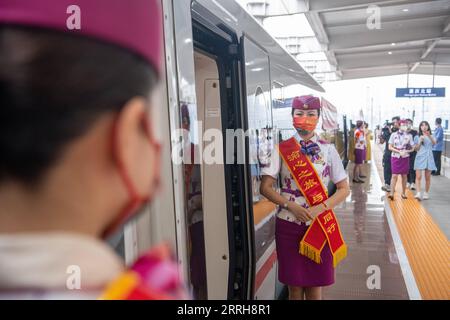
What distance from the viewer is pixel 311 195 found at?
8.03 feet

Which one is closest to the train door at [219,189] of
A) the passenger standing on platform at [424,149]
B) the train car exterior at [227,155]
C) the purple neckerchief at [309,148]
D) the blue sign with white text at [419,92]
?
the train car exterior at [227,155]

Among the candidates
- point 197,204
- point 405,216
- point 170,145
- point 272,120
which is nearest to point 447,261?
point 405,216

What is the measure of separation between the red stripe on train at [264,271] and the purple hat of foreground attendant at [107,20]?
2400 mm

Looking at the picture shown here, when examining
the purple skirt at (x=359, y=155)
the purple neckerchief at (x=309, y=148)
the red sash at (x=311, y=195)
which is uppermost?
the purple neckerchief at (x=309, y=148)

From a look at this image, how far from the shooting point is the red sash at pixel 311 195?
7.95ft

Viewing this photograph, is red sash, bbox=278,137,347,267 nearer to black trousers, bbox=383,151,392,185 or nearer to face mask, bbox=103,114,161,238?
face mask, bbox=103,114,161,238

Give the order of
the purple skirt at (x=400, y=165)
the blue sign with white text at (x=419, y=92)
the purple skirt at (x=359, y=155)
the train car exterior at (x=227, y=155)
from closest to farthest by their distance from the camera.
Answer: the train car exterior at (x=227, y=155), the purple skirt at (x=400, y=165), the purple skirt at (x=359, y=155), the blue sign with white text at (x=419, y=92)

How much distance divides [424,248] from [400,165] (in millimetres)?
2445

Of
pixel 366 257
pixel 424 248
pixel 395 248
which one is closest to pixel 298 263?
pixel 366 257

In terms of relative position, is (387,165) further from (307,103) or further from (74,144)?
(74,144)

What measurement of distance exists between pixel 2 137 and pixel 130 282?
0.19 meters

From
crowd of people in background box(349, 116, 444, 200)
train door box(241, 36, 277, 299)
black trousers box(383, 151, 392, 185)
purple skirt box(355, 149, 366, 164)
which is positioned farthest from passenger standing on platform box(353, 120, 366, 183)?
train door box(241, 36, 277, 299)

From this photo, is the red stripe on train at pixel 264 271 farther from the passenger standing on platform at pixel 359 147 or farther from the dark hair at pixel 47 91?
the passenger standing on platform at pixel 359 147

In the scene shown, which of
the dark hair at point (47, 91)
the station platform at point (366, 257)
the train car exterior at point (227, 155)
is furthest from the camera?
the station platform at point (366, 257)
